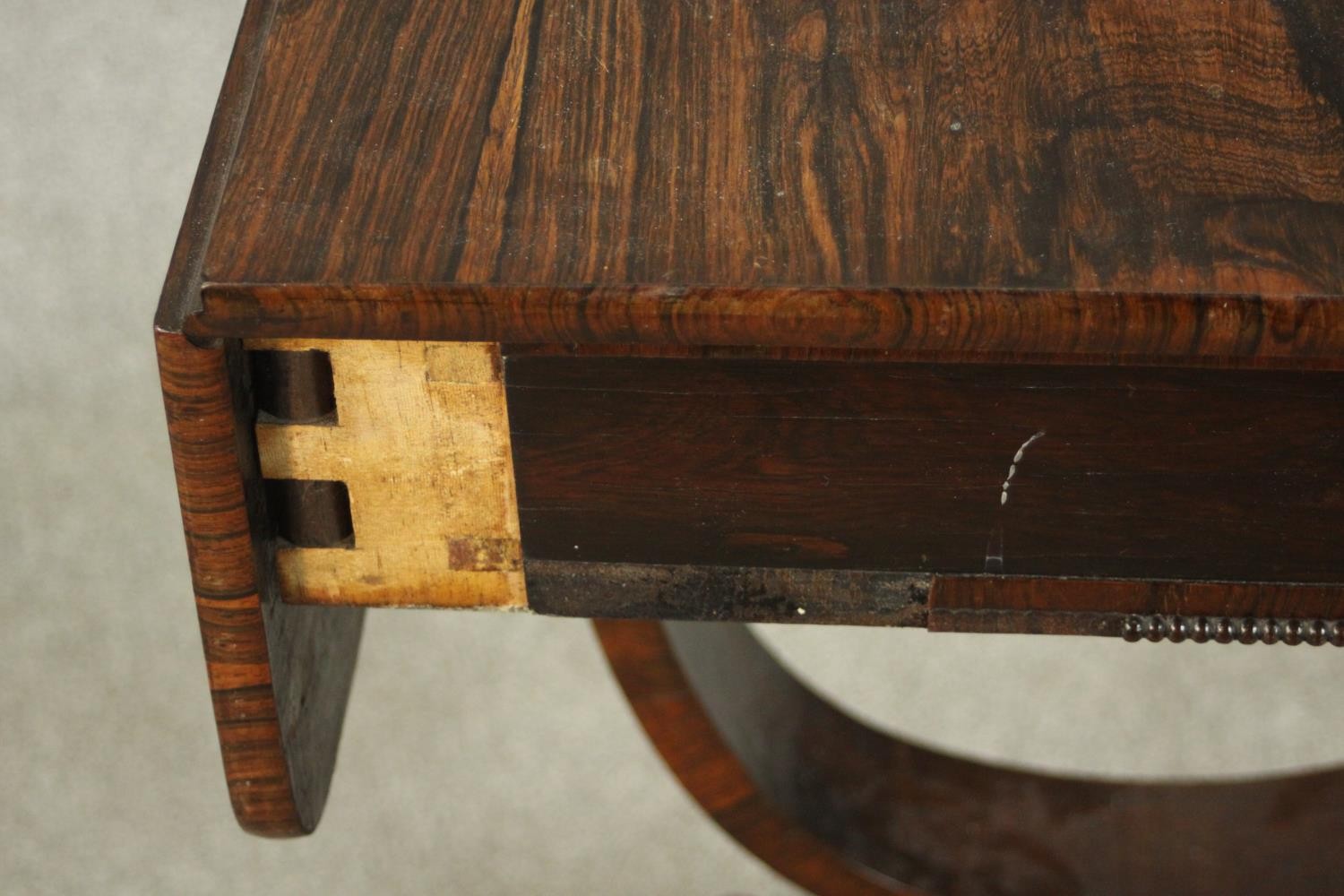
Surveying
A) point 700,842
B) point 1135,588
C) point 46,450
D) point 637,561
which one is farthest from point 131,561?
point 1135,588

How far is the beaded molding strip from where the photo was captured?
78cm

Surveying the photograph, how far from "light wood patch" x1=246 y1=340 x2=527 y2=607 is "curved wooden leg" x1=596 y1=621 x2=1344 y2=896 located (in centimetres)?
31

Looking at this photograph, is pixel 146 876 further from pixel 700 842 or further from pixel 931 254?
pixel 931 254

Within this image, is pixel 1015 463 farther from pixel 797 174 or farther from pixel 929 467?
pixel 797 174

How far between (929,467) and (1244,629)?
15cm

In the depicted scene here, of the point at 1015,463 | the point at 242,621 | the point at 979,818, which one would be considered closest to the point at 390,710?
the point at 979,818

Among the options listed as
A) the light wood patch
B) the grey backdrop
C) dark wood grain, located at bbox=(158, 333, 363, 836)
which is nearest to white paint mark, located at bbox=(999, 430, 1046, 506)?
the light wood patch

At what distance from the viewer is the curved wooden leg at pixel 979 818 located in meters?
1.13

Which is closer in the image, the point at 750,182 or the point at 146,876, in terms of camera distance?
the point at 750,182

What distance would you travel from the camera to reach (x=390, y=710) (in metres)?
1.54

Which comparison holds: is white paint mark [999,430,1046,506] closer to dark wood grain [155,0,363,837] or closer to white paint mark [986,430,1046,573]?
white paint mark [986,430,1046,573]

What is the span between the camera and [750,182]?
72cm

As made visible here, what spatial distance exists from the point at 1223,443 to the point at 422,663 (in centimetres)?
97

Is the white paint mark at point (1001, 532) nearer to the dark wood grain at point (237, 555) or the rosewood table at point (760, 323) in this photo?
the rosewood table at point (760, 323)
